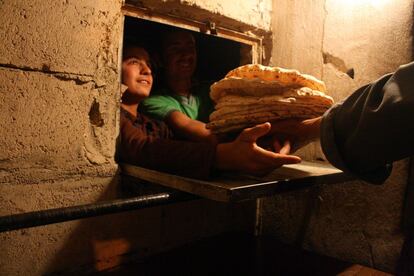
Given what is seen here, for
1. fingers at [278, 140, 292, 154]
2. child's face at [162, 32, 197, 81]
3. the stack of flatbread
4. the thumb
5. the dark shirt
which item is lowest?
the dark shirt

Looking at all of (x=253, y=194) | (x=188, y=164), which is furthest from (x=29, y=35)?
(x=253, y=194)

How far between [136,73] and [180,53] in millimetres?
489

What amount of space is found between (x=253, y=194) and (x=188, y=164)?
287mm

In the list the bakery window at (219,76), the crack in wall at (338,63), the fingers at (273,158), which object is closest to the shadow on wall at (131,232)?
the bakery window at (219,76)

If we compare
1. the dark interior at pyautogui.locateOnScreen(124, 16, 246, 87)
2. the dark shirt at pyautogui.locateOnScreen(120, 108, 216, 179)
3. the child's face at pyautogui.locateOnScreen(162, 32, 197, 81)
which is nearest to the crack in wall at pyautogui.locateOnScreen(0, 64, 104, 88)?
the dark shirt at pyautogui.locateOnScreen(120, 108, 216, 179)

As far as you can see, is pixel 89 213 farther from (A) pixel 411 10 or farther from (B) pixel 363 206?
(A) pixel 411 10

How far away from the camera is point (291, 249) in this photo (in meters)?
1.84

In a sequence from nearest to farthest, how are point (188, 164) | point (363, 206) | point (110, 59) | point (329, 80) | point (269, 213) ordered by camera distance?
point (188, 164) → point (110, 59) → point (363, 206) → point (329, 80) → point (269, 213)

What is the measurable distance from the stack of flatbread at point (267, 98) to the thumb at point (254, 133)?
0.09 meters

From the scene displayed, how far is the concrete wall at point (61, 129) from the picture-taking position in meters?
1.14

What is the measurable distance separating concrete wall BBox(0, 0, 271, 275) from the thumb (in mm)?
624

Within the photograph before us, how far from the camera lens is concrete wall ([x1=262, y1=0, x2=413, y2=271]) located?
1.55 metres

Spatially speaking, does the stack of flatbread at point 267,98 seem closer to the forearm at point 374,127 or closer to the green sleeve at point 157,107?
the forearm at point 374,127

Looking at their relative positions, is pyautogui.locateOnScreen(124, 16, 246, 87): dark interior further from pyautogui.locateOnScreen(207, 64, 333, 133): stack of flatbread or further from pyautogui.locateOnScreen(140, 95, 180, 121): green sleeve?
pyautogui.locateOnScreen(207, 64, 333, 133): stack of flatbread
